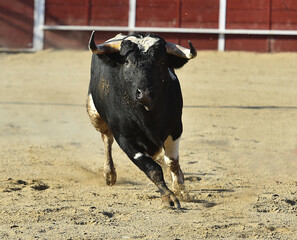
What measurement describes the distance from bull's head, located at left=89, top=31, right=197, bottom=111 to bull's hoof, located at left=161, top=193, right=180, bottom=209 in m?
0.53

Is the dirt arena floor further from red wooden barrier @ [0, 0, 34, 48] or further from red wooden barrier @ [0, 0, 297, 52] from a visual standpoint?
red wooden barrier @ [0, 0, 34, 48]

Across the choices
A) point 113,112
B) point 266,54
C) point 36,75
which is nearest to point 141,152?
point 113,112

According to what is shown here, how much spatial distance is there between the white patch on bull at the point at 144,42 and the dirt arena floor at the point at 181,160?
957 mm

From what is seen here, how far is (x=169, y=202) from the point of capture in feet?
13.6

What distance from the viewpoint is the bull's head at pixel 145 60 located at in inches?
159

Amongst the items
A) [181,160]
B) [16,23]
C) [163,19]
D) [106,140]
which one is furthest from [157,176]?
[16,23]

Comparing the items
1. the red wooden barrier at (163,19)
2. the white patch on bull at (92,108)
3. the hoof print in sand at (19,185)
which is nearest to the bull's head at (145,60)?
the white patch on bull at (92,108)

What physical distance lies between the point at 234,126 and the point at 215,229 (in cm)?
425

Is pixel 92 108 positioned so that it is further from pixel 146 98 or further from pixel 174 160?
pixel 146 98

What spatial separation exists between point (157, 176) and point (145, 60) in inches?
27.4

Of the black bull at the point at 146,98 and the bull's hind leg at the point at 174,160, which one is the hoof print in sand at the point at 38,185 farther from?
the bull's hind leg at the point at 174,160

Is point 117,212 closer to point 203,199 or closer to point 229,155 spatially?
point 203,199

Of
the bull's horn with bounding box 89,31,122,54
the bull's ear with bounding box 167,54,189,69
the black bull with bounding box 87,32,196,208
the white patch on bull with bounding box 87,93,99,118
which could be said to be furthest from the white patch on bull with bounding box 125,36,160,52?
the white patch on bull with bounding box 87,93,99,118

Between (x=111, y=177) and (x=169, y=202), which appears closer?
(x=169, y=202)
